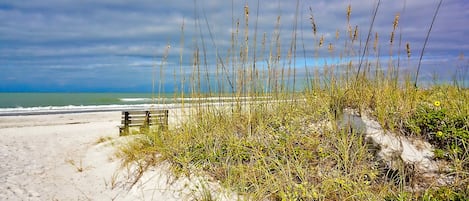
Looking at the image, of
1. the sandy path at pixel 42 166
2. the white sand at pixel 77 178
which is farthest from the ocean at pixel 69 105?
the sandy path at pixel 42 166

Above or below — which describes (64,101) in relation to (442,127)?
below

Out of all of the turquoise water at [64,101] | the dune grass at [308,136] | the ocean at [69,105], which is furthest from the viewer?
the turquoise water at [64,101]

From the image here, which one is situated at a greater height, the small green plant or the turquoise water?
the small green plant

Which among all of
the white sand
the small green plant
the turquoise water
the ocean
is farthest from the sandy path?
the turquoise water

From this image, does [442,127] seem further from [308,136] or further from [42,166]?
[42,166]

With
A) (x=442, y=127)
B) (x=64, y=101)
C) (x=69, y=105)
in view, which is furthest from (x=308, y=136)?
(x=64, y=101)

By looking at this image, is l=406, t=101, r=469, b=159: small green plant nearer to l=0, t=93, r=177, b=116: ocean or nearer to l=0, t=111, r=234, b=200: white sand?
l=0, t=111, r=234, b=200: white sand

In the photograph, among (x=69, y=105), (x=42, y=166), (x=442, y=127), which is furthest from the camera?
(x=69, y=105)

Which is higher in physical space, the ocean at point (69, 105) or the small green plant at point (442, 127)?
the small green plant at point (442, 127)

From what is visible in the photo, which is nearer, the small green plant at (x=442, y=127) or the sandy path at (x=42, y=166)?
the small green plant at (x=442, y=127)

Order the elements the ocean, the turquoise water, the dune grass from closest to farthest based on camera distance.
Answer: the dune grass, the ocean, the turquoise water

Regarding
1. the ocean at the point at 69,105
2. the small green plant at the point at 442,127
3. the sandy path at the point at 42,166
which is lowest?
the sandy path at the point at 42,166

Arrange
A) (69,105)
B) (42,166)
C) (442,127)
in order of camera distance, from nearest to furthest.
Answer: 1. (442,127)
2. (42,166)
3. (69,105)

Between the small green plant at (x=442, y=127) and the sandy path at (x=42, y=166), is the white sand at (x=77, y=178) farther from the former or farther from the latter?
the small green plant at (x=442, y=127)
